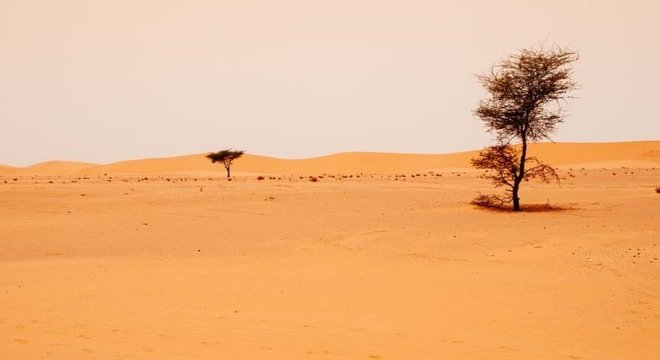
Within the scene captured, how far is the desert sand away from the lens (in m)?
6.45

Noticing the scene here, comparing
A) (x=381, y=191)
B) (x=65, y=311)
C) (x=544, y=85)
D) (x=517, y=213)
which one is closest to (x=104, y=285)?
(x=65, y=311)

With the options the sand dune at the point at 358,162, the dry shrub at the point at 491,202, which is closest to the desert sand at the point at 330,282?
the dry shrub at the point at 491,202

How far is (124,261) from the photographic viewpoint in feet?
40.4

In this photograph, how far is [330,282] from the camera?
9.98m

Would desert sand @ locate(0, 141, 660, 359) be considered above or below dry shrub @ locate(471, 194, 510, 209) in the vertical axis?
below

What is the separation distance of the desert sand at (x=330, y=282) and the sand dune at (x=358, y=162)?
75.6 m

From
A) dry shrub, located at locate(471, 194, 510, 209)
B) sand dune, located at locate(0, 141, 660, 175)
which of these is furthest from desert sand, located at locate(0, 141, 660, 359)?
sand dune, located at locate(0, 141, 660, 175)

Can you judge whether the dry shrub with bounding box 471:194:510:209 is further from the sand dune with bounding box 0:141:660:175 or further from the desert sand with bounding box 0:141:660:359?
the sand dune with bounding box 0:141:660:175

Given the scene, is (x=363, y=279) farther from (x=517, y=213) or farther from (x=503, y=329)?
(x=517, y=213)

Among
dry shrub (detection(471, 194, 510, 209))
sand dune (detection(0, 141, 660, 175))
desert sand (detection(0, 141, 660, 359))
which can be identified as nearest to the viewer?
desert sand (detection(0, 141, 660, 359))

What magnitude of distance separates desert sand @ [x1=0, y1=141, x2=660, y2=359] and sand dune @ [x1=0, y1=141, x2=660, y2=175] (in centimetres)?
7559

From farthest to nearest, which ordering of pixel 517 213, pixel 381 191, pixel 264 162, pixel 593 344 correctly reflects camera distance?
pixel 264 162 → pixel 381 191 → pixel 517 213 → pixel 593 344

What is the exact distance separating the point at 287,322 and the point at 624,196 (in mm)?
22037

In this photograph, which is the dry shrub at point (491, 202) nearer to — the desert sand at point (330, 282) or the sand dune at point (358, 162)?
the desert sand at point (330, 282)
